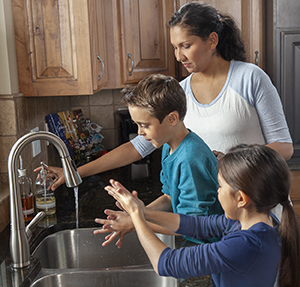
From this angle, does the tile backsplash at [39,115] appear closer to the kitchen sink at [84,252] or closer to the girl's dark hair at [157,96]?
the kitchen sink at [84,252]

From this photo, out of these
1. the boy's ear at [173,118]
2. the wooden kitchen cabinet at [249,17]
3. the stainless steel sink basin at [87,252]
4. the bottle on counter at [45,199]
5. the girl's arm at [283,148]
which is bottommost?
the stainless steel sink basin at [87,252]

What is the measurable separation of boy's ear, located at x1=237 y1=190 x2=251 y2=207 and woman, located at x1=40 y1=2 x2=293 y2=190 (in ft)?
2.41

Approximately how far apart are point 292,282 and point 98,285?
0.59 m

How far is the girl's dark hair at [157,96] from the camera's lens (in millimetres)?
1125

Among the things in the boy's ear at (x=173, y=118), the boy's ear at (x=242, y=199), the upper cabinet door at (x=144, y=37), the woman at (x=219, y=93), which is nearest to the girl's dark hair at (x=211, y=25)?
the woman at (x=219, y=93)

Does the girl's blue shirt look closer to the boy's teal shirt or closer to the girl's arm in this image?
the boy's teal shirt

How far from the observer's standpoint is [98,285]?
121cm

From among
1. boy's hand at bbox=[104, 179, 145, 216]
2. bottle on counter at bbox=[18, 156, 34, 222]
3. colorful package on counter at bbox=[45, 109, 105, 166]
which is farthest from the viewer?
colorful package on counter at bbox=[45, 109, 105, 166]

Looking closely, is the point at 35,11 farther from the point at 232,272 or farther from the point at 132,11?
the point at 232,272

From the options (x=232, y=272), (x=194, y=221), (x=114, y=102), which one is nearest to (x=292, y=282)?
(x=232, y=272)

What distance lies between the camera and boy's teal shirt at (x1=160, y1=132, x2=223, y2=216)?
1.07 meters

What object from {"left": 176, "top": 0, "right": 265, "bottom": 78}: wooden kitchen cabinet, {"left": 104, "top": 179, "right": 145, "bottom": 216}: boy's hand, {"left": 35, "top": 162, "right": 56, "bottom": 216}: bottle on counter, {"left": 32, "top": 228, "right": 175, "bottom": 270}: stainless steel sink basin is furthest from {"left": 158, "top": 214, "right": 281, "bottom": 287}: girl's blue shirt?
{"left": 176, "top": 0, "right": 265, "bottom": 78}: wooden kitchen cabinet

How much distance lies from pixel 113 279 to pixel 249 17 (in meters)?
1.72

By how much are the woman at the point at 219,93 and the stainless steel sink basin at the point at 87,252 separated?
22 cm
